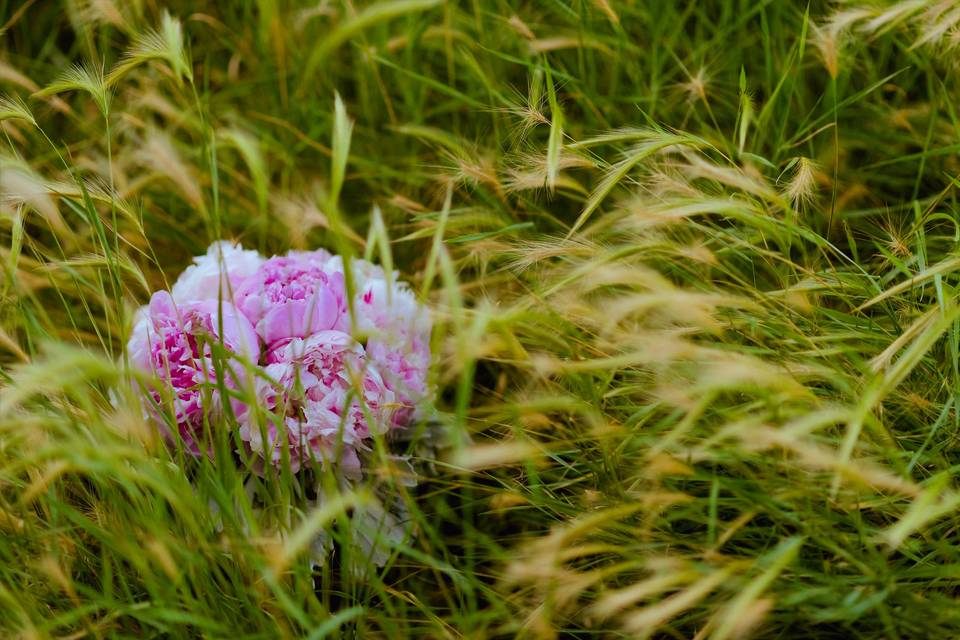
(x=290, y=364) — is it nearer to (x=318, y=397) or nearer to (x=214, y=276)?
(x=318, y=397)

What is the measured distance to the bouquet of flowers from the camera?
1.07 metres

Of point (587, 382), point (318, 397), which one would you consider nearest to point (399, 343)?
point (318, 397)

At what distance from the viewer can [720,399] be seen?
117 centimetres

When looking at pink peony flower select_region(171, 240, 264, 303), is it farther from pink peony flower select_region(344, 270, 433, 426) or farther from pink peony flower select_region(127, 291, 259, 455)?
pink peony flower select_region(344, 270, 433, 426)

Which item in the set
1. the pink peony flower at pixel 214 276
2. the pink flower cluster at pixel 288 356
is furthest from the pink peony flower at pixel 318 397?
the pink peony flower at pixel 214 276

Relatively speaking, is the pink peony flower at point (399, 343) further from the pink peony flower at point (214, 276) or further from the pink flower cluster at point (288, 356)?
the pink peony flower at point (214, 276)

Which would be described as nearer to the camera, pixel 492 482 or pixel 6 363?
pixel 492 482

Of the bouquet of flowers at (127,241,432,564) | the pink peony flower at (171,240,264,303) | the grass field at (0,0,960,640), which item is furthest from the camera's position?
the pink peony flower at (171,240,264,303)

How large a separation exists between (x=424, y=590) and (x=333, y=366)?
35 cm

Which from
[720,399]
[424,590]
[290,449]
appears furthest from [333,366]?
[720,399]

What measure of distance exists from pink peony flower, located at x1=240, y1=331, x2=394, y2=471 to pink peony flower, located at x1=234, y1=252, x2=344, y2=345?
0.02 meters

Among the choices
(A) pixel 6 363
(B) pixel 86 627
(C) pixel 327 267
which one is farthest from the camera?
(A) pixel 6 363

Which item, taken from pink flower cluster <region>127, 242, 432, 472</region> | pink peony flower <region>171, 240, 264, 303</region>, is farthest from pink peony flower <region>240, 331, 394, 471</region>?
pink peony flower <region>171, 240, 264, 303</region>

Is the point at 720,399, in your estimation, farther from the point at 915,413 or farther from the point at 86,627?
the point at 86,627
